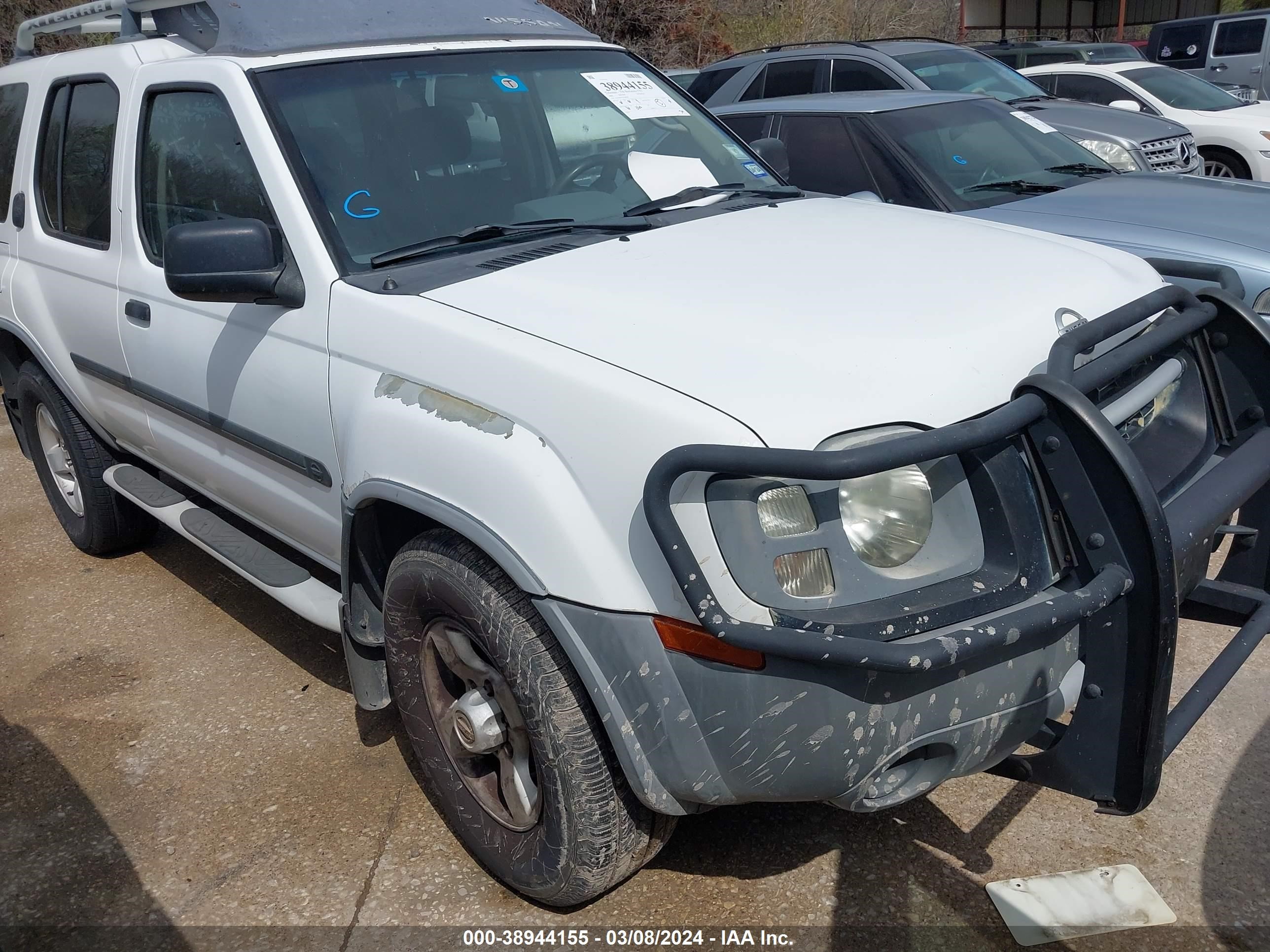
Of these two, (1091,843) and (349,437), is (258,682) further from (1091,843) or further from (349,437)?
(1091,843)

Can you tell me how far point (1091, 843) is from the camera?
2693 mm

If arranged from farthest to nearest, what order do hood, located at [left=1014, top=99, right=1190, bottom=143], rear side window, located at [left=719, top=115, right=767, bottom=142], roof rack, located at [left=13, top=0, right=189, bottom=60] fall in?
hood, located at [left=1014, top=99, right=1190, bottom=143]
rear side window, located at [left=719, top=115, right=767, bottom=142]
roof rack, located at [left=13, top=0, right=189, bottom=60]

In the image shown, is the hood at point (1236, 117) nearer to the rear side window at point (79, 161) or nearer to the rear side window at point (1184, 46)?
the rear side window at point (1184, 46)

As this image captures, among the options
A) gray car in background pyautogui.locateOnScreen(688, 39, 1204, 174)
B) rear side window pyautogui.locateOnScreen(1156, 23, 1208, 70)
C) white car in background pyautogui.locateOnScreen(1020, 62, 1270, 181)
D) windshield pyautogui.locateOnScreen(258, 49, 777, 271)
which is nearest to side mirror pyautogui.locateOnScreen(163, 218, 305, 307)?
windshield pyautogui.locateOnScreen(258, 49, 777, 271)

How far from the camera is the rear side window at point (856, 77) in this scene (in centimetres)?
870

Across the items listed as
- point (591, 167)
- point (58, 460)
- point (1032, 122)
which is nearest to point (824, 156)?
point (1032, 122)

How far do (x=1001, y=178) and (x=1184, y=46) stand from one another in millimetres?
12955

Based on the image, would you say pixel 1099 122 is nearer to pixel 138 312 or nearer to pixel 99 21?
pixel 99 21

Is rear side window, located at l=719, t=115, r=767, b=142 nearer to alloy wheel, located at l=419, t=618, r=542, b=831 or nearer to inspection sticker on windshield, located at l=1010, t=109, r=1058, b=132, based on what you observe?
inspection sticker on windshield, located at l=1010, t=109, r=1058, b=132

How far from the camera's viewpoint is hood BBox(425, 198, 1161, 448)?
2.02 meters

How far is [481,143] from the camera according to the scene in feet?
10.3

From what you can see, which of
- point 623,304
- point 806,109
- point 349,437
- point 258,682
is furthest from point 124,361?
point 806,109

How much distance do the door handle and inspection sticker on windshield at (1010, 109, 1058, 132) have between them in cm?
477

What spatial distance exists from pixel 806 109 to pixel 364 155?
12.2 feet
